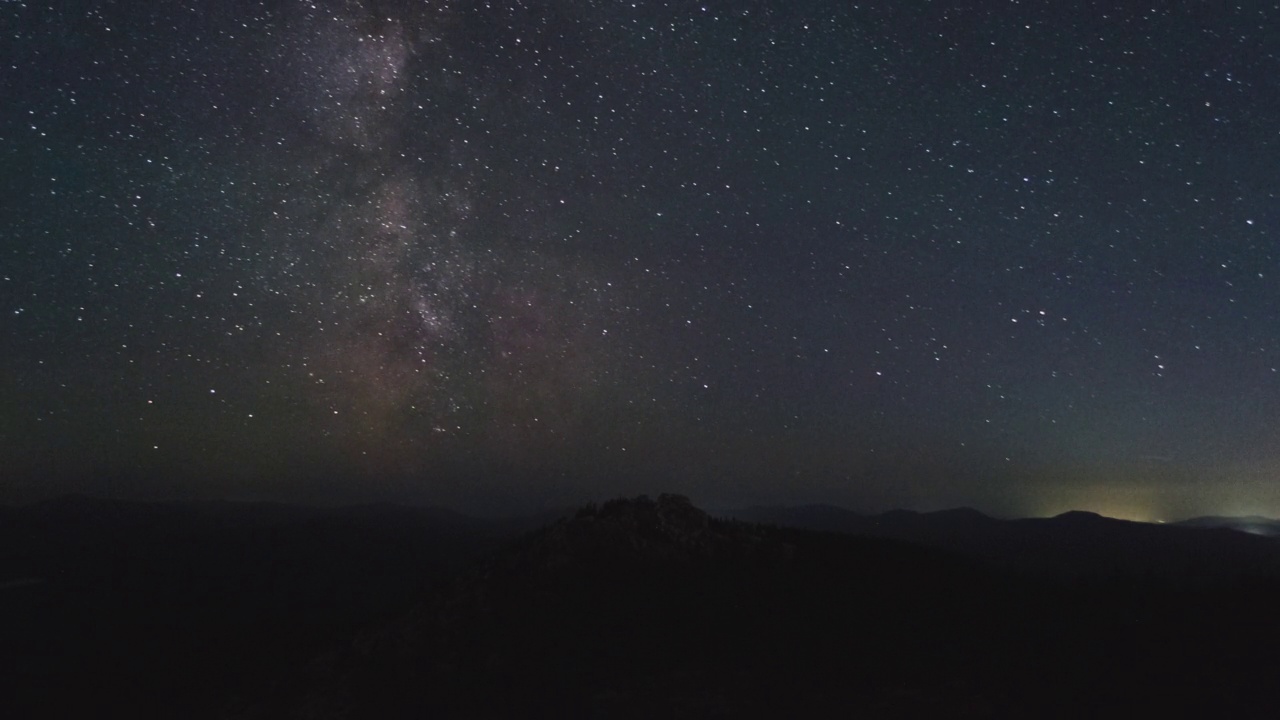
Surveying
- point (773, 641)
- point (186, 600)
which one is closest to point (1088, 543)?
point (773, 641)

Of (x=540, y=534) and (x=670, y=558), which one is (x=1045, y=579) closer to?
(x=670, y=558)

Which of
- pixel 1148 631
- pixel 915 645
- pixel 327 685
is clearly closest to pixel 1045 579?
pixel 1148 631

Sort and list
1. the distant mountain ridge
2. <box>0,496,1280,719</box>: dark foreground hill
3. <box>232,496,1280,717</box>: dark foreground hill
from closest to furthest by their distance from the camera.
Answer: <box>232,496,1280,717</box>: dark foreground hill → <box>0,496,1280,719</box>: dark foreground hill → the distant mountain ridge

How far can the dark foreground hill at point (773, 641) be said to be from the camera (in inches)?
395

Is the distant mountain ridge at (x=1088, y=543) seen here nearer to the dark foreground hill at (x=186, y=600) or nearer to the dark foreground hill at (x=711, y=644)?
the dark foreground hill at (x=711, y=644)

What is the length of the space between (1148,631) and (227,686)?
71.1 feet

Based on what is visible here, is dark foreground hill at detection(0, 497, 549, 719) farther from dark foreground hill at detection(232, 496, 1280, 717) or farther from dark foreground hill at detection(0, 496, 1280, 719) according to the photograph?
dark foreground hill at detection(232, 496, 1280, 717)

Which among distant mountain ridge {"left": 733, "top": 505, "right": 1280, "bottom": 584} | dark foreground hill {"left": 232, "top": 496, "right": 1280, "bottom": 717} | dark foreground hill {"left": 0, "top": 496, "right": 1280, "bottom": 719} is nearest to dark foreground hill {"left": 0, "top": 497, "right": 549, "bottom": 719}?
dark foreground hill {"left": 0, "top": 496, "right": 1280, "bottom": 719}

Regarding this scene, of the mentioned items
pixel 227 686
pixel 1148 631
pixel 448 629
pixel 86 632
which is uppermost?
pixel 1148 631

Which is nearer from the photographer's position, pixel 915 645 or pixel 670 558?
pixel 915 645

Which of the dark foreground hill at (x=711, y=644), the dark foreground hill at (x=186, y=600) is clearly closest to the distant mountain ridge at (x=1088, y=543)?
the dark foreground hill at (x=711, y=644)

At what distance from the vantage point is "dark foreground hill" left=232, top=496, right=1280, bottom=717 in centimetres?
1004

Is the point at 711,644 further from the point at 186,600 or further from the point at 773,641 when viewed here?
the point at 186,600

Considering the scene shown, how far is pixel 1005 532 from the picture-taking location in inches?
2039
